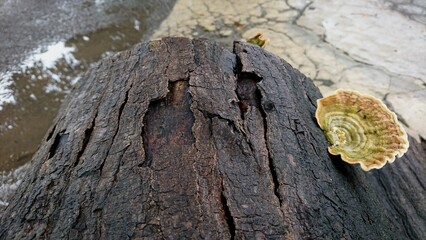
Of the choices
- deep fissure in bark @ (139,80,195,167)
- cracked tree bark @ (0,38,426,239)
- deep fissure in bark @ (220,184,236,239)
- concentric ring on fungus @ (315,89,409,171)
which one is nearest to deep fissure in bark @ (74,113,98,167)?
cracked tree bark @ (0,38,426,239)

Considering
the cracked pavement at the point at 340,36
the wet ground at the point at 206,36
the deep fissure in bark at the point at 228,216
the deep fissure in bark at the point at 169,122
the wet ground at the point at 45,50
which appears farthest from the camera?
the cracked pavement at the point at 340,36

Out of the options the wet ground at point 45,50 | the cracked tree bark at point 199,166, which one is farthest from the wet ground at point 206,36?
the cracked tree bark at point 199,166

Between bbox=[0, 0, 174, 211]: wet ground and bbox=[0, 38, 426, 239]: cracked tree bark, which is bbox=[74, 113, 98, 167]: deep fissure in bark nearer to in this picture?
bbox=[0, 38, 426, 239]: cracked tree bark

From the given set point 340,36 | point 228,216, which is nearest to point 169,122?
point 228,216

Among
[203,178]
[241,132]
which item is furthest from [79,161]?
[241,132]

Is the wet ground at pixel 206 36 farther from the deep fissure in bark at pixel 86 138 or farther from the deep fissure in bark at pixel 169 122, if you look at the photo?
the deep fissure in bark at pixel 169 122
